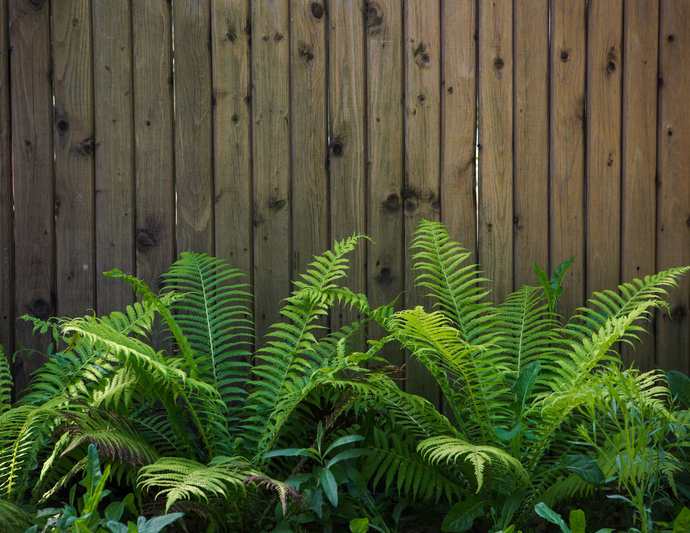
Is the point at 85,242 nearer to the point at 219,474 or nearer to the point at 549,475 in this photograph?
the point at 219,474

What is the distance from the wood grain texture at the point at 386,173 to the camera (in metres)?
2.21

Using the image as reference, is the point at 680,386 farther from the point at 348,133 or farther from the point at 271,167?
the point at 271,167

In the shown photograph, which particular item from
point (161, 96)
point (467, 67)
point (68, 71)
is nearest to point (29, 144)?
point (68, 71)

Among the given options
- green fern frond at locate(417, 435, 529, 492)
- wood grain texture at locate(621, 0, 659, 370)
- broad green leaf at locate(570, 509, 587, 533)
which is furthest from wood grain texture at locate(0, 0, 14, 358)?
wood grain texture at locate(621, 0, 659, 370)

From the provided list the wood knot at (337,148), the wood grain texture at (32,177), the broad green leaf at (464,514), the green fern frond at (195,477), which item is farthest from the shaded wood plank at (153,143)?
the broad green leaf at (464,514)

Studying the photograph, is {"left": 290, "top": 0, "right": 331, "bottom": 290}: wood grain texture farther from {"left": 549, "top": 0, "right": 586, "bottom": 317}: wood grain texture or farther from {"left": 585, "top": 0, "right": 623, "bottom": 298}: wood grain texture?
{"left": 585, "top": 0, "right": 623, "bottom": 298}: wood grain texture

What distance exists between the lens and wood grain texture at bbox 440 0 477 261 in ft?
7.30

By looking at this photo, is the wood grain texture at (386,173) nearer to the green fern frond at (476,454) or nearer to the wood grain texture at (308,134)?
the wood grain texture at (308,134)

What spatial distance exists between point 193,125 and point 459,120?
112cm

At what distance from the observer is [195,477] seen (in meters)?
1.34

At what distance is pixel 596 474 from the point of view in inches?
60.5

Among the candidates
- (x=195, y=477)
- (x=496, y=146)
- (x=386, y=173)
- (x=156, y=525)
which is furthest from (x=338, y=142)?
(x=156, y=525)

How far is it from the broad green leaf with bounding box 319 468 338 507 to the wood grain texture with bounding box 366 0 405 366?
715mm

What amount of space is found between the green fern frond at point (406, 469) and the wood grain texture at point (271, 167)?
0.71 metres
